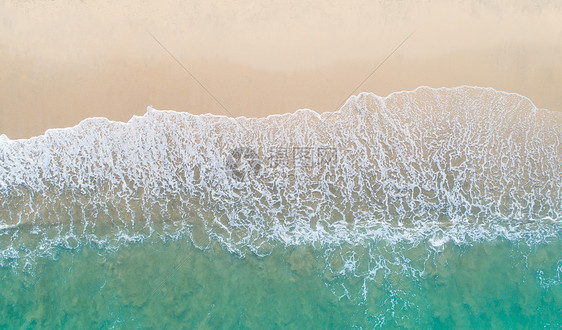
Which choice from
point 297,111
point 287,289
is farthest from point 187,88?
point 287,289

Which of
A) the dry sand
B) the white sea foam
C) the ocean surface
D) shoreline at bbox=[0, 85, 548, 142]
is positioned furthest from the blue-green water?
the dry sand

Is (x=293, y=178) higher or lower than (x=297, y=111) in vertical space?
lower

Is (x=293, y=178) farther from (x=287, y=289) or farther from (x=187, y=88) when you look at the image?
(x=187, y=88)

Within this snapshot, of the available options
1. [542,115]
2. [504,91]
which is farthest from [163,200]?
[542,115]

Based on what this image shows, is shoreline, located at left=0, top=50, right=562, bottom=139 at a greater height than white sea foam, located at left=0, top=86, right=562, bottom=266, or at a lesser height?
greater

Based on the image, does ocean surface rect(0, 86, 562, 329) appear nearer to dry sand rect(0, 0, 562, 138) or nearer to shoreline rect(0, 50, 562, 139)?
shoreline rect(0, 50, 562, 139)
